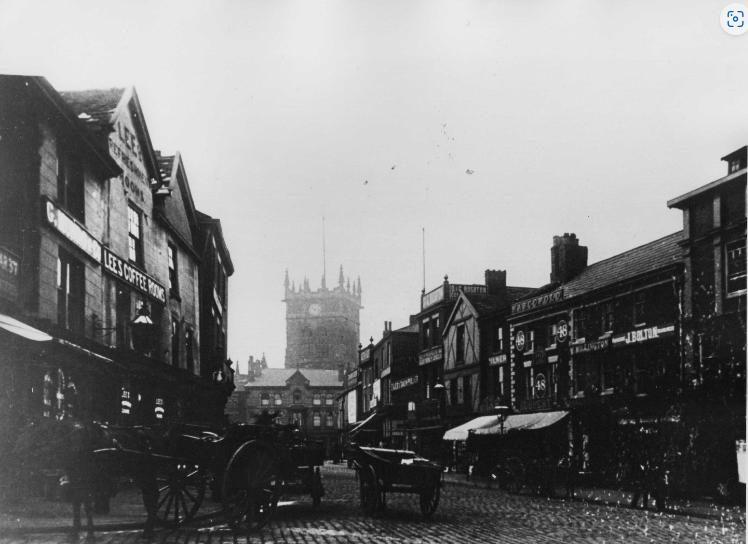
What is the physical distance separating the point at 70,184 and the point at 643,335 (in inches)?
685

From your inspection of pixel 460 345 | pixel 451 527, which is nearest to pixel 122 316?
pixel 451 527

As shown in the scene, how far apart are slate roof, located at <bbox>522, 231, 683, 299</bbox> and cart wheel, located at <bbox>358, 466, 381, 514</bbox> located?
1331cm

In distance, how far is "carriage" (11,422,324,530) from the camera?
351 inches

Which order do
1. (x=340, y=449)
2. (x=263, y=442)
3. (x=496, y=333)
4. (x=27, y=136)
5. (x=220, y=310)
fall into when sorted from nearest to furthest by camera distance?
(x=263, y=442) < (x=27, y=136) < (x=340, y=449) < (x=220, y=310) < (x=496, y=333)

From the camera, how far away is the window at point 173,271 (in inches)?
578

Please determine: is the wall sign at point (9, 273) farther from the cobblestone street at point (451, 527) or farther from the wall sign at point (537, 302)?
the wall sign at point (537, 302)

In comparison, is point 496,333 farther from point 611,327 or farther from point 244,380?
point 244,380

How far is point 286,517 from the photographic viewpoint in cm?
1230

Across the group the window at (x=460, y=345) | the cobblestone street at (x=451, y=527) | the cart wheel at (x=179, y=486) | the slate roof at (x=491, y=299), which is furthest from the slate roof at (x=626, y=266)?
the cart wheel at (x=179, y=486)

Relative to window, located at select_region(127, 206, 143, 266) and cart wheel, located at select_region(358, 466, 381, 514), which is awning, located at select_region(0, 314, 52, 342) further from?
cart wheel, located at select_region(358, 466, 381, 514)

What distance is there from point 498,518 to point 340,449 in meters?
2.71

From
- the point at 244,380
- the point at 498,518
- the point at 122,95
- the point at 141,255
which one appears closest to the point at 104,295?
the point at 141,255

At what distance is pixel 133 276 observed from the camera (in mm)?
13930

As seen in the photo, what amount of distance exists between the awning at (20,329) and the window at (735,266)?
44.4 feet
